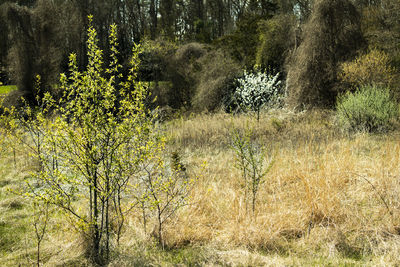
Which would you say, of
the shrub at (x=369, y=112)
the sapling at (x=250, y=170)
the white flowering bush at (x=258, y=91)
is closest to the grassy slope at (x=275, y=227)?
the sapling at (x=250, y=170)

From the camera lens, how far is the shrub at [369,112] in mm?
8328

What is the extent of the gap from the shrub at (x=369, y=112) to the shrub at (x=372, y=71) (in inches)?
51.6

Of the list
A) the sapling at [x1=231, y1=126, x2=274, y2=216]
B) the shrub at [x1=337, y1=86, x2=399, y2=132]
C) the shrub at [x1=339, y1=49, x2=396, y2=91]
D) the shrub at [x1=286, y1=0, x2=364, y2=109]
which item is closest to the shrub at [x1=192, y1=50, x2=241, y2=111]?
the shrub at [x1=286, y1=0, x2=364, y2=109]

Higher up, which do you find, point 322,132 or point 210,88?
point 210,88

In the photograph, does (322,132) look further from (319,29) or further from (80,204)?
(80,204)

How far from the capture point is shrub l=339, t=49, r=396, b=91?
9875 mm

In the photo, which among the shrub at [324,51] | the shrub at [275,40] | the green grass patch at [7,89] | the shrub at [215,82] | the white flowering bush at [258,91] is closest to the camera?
the shrub at [324,51]

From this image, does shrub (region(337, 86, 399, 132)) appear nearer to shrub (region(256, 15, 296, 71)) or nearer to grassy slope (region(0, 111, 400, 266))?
grassy slope (region(0, 111, 400, 266))

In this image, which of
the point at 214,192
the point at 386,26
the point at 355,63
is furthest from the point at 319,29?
the point at 214,192

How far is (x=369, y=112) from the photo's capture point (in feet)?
27.7

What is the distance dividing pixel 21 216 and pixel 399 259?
15.0 feet

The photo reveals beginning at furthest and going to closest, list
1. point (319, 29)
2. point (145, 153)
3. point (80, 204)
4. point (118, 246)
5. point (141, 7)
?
point (141, 7) < point (319, 29) < point (80, 204) < point (118, 246) < point (145, 153)

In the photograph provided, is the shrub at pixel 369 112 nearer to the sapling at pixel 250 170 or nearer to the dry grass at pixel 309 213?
the dry grass at pixel 309 213

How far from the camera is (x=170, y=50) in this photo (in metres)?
16.6
